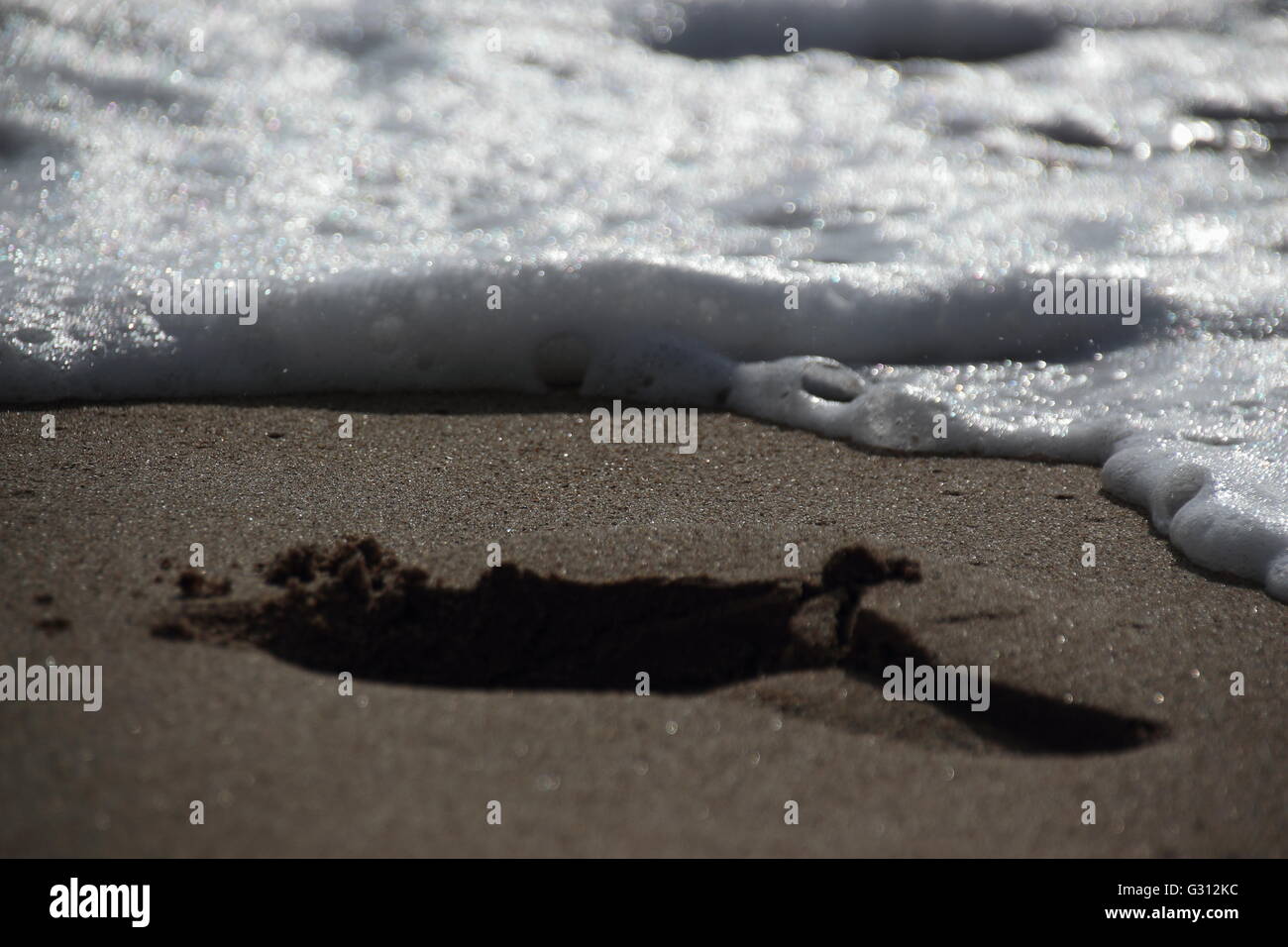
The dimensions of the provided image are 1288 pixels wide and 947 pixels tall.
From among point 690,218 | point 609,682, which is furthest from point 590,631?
point 690,218

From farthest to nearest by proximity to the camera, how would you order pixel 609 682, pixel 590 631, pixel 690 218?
pixel 690 218, pixel 590 631, pixel 609 682

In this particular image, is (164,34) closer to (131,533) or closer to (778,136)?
(778,136)

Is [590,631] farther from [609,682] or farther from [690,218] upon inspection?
[690,218]

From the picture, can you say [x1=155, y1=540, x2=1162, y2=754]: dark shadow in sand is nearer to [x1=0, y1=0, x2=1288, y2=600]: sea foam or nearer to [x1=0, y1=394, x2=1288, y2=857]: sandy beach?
[x1=0, y1=394, x2=1288, y2=857]: sandy beach

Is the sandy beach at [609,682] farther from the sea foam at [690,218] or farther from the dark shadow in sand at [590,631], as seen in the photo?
the sea foam at [690,218]

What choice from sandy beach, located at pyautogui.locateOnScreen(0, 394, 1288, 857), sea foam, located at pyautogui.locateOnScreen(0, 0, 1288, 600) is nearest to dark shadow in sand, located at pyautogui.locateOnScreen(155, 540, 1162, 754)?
sandy beach, located at pyautogui.locateOnScreen(0, 394, 1288, 857)

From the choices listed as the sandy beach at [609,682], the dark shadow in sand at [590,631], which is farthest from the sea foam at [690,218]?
the dark shadow in sand at [590,631]
